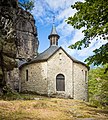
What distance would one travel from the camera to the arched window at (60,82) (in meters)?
34.0

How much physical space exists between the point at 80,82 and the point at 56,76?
4264 millimetres

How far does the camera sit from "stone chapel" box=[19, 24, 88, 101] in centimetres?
3381

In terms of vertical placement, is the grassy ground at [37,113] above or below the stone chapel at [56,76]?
below

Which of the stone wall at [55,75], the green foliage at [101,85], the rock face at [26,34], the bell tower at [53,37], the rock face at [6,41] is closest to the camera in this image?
the rock face at [6,41]

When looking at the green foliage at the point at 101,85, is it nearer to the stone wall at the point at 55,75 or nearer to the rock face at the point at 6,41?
the stone wall at the point at 55,75

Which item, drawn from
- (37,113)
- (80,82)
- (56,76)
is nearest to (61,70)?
(56,76)

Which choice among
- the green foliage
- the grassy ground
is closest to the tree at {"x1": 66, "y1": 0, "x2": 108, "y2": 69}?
the grassy ground

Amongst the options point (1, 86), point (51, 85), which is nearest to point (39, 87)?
point (51, 85)

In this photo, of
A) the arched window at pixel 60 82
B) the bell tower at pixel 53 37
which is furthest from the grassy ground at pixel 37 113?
the bell tower at pixel 53 37

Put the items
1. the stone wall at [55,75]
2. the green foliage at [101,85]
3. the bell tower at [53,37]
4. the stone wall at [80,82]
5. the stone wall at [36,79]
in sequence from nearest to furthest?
the green foliage at [101,85]
the stone wall at [55,75]
the stone wall at [36,79]
the stone wall at [80,82]
the bell tower at [53,37]

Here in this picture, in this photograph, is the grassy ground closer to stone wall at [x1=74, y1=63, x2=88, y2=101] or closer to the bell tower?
stone wall at [x1=74, y1=63, x2=88, y2=101]

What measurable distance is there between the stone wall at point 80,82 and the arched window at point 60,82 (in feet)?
6.47

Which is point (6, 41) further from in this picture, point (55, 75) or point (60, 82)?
point (60, 82)

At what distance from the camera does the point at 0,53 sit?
2080 centimetres
